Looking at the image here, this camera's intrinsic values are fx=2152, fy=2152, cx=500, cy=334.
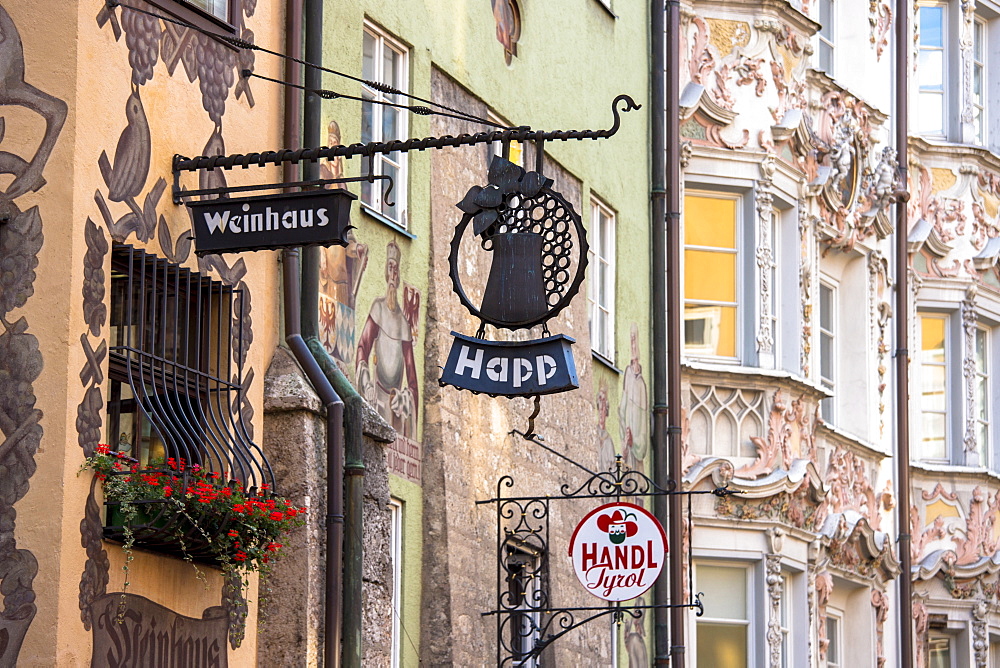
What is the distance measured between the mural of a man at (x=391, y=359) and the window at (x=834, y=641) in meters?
9.07

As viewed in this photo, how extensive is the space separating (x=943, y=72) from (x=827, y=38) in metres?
2.91

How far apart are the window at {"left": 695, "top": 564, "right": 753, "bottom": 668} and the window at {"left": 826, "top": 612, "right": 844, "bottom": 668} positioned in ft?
8.26

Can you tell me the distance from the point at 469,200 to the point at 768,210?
940cm

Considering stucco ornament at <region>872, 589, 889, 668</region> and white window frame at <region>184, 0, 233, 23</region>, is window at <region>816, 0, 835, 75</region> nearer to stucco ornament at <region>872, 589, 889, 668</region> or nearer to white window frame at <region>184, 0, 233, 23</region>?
stucco ornament at <region>872, 589, 889, 668</region>

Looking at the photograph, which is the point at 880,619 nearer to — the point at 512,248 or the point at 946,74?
the point at 946,74

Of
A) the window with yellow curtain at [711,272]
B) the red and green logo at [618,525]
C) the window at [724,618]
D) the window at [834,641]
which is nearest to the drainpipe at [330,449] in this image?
the red and green logo at [618,525]

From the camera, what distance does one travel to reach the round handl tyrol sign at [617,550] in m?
14.7

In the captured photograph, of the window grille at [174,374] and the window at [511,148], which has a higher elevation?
the window at [511,148]

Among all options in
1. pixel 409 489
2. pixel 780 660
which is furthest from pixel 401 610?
pixel 780 660

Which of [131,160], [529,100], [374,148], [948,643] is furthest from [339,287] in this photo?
[948,643]

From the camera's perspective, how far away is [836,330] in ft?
73.8

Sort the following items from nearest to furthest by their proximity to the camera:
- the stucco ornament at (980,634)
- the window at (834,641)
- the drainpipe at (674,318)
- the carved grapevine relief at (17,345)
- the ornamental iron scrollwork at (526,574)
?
the carved grapevine relief at (17,345)
the ornamental iron scrollwork at (526,574)
the drainpipe at (674,318)
the window at (834,641)
the stucco ornament at (980,634)

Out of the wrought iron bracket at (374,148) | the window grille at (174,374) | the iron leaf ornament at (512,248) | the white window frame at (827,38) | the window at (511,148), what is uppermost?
the white window frame at (827,38)

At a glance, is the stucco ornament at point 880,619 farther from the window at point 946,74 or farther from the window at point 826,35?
the window at point 946,74
